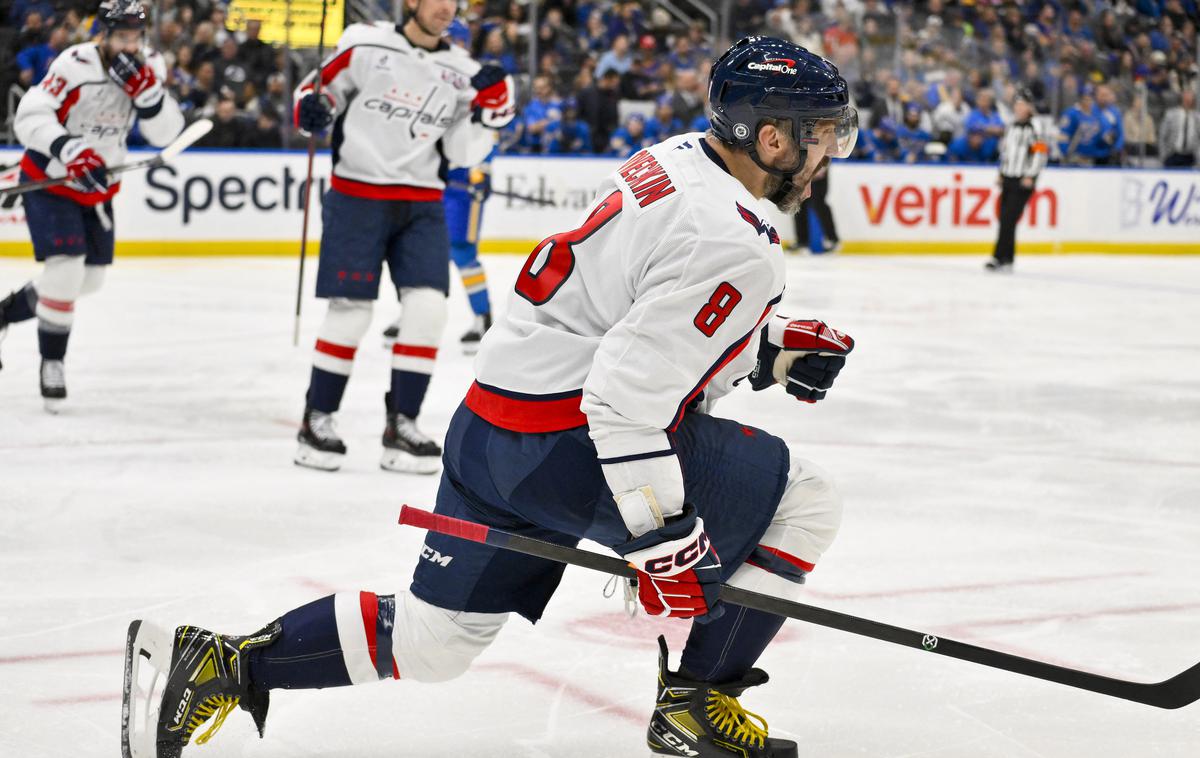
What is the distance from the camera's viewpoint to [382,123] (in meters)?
4.25

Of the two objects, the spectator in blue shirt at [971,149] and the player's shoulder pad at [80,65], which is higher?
the player's shoulder pad at [80,65]

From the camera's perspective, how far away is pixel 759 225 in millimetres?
1803

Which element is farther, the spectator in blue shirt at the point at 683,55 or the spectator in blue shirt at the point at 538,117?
the spectator in blue shirt at the point at 683,55

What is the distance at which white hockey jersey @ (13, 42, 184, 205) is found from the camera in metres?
4.96

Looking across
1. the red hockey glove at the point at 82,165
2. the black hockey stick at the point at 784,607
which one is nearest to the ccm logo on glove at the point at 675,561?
the black hockey stick at the point at 784,607

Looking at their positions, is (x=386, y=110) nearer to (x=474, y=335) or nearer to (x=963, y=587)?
(x=963, y=587)

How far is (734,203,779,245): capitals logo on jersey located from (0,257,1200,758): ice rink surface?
0.80 metres

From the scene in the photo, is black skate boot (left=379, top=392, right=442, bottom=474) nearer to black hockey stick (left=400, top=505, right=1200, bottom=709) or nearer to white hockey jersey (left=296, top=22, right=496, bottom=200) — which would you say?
white hockey jersey (left=296, top=22, right=496, bottom=200)

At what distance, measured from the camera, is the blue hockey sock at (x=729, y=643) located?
200 centimetres

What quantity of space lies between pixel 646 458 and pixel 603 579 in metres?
1.38

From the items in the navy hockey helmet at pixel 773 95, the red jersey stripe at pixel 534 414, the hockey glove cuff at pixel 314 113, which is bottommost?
the hockey glove cuff at pixel 314 113

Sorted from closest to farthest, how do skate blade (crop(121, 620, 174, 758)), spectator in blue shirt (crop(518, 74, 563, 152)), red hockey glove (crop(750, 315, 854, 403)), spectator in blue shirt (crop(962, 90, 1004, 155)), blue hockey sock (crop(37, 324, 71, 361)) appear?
skate blade (crop(121, 620, 174, 758)), red hockey glove (crop(750, 315, 854, 403)), blue hockey sock (crop(37, 324, 71, 361)), spectator in blue shirt (crop(518, 74, 563, 152)), spectator in blue shirt (crop(962, 90, 1004, 155))

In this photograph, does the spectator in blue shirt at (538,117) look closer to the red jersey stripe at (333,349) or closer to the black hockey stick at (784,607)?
the red jersey stripe at (333,349)

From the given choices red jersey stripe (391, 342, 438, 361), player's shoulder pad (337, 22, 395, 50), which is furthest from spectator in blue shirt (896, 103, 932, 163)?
red jersey stripe (391, 342, 438, 361)
